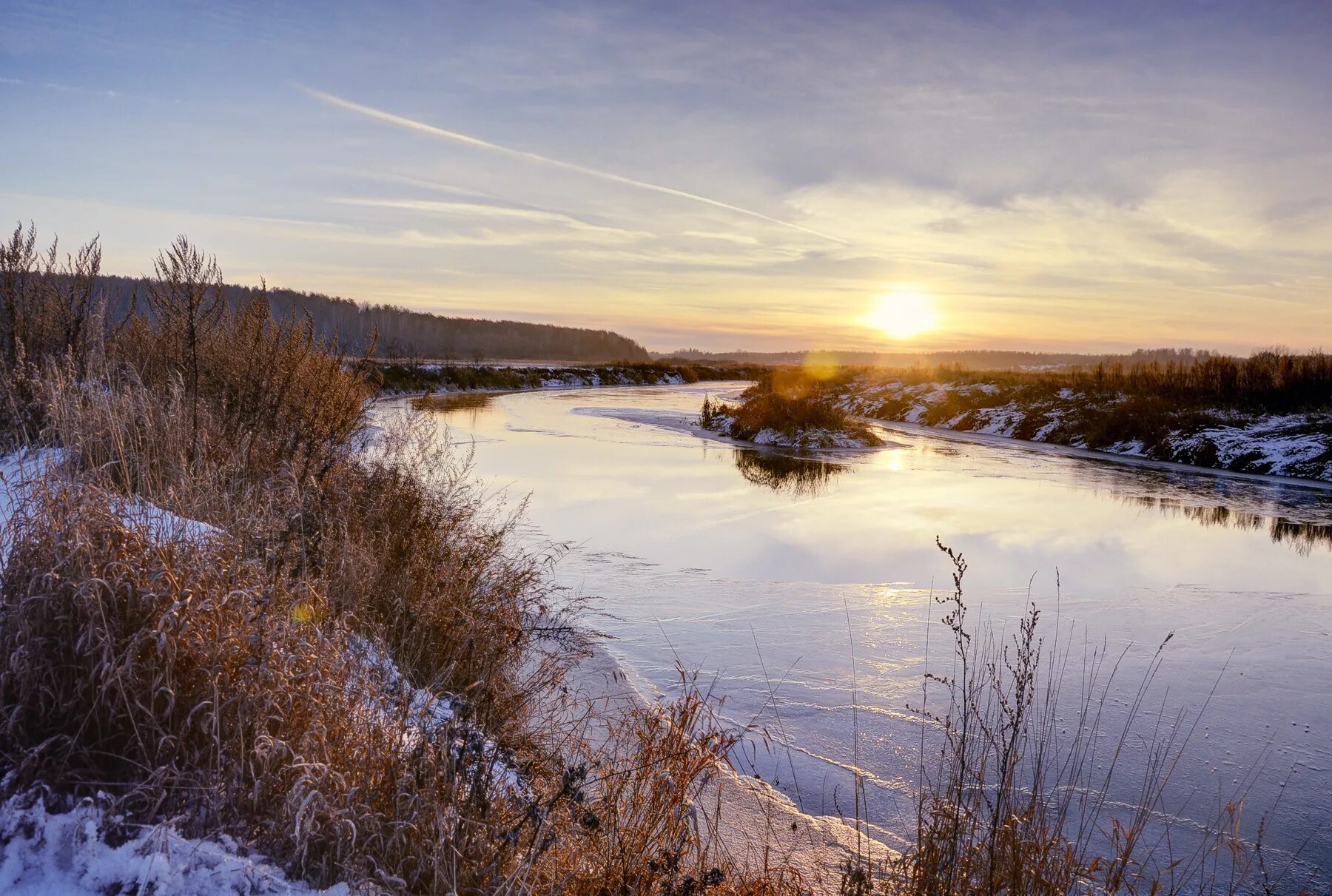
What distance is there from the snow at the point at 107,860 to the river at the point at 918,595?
10.1 ft

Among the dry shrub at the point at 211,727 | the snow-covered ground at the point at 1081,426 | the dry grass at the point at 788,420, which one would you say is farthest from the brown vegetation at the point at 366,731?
the dry grass at the point at 788,420

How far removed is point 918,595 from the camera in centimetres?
859

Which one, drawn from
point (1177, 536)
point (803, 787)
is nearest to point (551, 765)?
point (803, 787)

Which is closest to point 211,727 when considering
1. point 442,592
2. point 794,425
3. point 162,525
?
point 162,525

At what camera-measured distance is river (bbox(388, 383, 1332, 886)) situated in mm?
5113

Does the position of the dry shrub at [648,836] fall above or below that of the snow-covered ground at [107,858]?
below

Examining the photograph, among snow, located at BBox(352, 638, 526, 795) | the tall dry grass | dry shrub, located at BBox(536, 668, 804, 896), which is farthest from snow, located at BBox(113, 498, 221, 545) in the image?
dry shrub, located at BBox(536, 668, 804, 896)

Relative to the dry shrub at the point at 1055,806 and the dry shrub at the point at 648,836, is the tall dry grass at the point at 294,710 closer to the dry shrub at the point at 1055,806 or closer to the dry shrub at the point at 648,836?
the dry shrub at the point at 648,836

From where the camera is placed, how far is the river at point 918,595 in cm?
511

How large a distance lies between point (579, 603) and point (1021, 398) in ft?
94.6

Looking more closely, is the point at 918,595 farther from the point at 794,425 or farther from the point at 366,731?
the point at 794,425

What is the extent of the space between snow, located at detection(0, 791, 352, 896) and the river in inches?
121

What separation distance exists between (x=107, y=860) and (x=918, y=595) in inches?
296

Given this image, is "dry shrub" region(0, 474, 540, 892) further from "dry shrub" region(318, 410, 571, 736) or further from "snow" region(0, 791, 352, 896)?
"dry shrub" region(318, 410, 571, 736)
